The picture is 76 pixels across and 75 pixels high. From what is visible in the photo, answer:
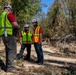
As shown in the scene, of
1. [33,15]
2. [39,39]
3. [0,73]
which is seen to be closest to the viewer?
[0,73]

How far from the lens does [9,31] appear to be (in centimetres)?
923

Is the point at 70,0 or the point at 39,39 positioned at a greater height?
the point at 70,0

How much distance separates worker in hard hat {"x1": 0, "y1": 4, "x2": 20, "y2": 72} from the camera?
9.09 meters

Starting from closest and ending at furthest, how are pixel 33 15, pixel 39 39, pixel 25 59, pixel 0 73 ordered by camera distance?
1. pixel 0 73
2. pixel 39 39
3. pixel 25 59
4. pixel 33 15

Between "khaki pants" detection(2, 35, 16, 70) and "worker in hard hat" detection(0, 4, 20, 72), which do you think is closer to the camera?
"worker in hard hat" detection(0, 4, 20, 72)

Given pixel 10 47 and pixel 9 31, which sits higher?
pixel 9 31

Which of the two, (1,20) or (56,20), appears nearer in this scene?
(1,20)

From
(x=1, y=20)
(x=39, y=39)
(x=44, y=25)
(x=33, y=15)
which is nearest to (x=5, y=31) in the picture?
(x=1, y=20)

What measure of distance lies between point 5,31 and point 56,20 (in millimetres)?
31632

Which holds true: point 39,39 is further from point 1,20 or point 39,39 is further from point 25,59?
point 1,20

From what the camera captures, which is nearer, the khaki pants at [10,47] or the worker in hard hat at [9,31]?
the worker in hard hat at [9,31]

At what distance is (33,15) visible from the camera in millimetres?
34281

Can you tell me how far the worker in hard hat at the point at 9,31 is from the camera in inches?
358

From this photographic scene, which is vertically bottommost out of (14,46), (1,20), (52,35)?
(52,35)
